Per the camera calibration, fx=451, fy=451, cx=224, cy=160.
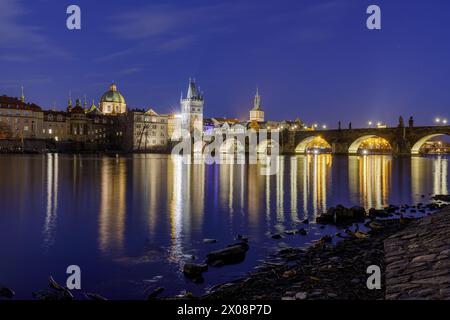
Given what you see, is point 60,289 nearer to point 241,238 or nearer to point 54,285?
point 54,285

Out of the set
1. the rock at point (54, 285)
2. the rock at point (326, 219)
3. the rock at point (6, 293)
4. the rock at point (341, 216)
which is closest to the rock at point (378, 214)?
the rock at point (341, 216)

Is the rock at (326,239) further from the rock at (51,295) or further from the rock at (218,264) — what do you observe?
the rock at (51,295)

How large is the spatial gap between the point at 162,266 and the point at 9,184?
28166mm

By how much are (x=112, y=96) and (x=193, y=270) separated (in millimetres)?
174411

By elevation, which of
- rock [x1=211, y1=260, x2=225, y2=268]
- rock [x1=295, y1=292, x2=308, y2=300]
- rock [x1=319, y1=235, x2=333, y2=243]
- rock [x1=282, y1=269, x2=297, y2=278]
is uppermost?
rock [x1=295, y1=292, x2=308, y2=300]

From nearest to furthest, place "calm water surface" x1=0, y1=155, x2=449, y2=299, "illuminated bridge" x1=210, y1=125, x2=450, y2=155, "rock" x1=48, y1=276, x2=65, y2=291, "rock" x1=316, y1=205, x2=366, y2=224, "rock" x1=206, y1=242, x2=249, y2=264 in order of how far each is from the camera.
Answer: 1. "rock" x1=48, y1=276, x2=65, y2=291
2. "calm water surface" x1=0, y1=155, x2=449, y2=299
3. "rock" x1=206, y1=242, x2=249, y2=264
4. "rock" x1=316, y1=205, x2=366, y2=224
5. "illuminated bridge" x1=210, y1=125, x2=450, y2=155

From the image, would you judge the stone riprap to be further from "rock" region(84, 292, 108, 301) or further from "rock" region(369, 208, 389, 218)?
"rock" region(369, 208, 389, 218)

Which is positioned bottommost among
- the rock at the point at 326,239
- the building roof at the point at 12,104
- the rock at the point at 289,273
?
the rock at the point at 326,239

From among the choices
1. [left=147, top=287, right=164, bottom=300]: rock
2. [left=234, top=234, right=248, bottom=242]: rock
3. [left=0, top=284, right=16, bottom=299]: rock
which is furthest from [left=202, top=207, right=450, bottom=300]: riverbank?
[left=0, top=284, right=16, bottom=299]: rock

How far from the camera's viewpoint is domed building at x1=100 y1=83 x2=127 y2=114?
177625 mm

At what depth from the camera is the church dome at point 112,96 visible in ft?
584
